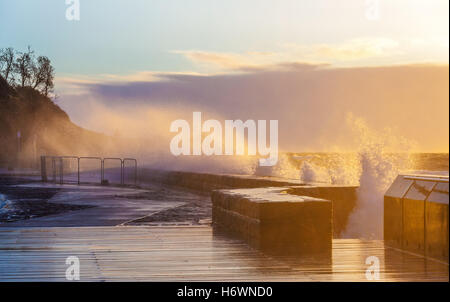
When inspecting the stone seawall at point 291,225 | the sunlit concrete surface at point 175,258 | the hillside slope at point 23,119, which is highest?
the hillside slope at point 23,119

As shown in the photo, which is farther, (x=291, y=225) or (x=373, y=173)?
(x=373, y=173)

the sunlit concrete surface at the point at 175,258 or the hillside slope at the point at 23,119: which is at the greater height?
the hillside slope at the point at 23,119

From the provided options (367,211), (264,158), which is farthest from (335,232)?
(264,158)

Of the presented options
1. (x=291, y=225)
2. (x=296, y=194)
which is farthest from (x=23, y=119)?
(x=291, y=225)

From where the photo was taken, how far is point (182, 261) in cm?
590

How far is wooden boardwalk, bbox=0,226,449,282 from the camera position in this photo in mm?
5168

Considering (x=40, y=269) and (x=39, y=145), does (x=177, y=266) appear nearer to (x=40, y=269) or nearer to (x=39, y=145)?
(x=40, y=269)

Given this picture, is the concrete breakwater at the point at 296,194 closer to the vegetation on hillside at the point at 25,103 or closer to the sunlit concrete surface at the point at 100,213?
the sunlit concrete surface at the point at 100,213

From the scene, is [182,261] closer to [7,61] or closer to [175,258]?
[175,258]

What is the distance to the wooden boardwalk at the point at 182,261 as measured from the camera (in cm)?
517

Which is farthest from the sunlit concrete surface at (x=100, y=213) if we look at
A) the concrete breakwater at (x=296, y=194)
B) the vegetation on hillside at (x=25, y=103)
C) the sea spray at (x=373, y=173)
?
the vegetation on hillside at (x=25, y=103)

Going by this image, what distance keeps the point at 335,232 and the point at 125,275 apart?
527 cm

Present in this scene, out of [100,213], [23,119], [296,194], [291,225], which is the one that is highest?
[23,119]

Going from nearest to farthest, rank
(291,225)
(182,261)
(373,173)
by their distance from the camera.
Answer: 1. (182,261)
2. (291,225)
3. (373,173)
